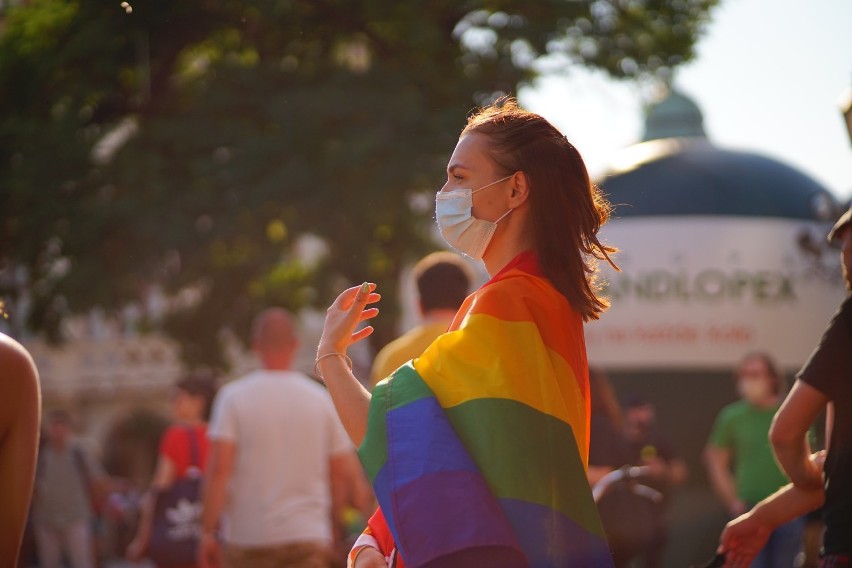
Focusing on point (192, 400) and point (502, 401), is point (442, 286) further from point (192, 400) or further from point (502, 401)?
point (502, 401)

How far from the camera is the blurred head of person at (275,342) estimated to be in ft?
21.6

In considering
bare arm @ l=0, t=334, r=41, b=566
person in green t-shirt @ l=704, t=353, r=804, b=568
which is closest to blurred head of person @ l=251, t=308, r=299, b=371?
person in green t-shirt @ l=704, t=353, r=804, b=568

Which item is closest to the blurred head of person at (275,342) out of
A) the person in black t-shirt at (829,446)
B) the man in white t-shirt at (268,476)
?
the man in white t-shirt at (268,476)

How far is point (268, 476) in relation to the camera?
20.8 ft

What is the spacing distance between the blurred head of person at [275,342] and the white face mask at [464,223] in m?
3.59

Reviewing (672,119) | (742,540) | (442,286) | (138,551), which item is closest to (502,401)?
(742,540)

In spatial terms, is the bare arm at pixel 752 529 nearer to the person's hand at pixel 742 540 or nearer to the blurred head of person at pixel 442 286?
the person's hand at pixel 742 540

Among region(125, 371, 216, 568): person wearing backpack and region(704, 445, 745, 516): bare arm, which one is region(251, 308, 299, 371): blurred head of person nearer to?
region(125, 371, 216, 568): person wearing backpack

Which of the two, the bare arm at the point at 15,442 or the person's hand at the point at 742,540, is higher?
the bare arm at the point at 15,442

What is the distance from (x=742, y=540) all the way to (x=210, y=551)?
361 cm

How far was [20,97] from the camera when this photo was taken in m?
18.5

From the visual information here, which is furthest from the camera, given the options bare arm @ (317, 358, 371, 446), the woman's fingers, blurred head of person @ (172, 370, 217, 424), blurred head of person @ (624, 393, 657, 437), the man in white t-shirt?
blurred head of person @ (624, 393, 657, 437)

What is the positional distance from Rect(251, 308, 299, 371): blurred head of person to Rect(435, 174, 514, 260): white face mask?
11.8ft

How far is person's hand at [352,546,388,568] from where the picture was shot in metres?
2.80
